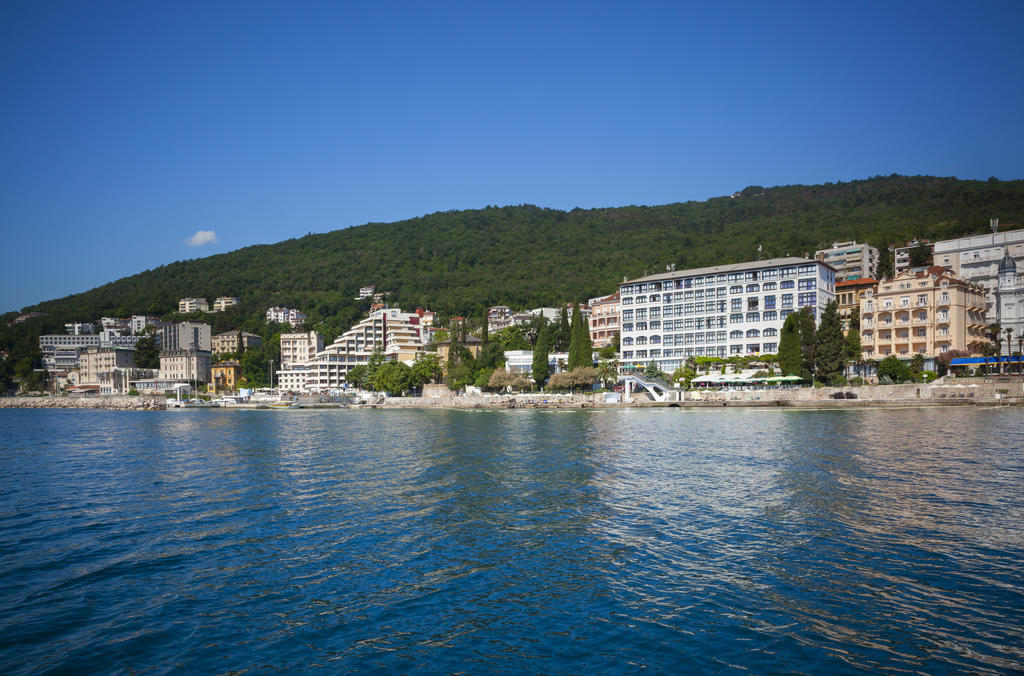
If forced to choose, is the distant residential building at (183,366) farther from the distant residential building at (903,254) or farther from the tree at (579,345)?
the distant residential building at (903,254)

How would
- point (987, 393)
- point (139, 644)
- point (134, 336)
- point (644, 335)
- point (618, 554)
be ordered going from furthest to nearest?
point (134, 336) → point (644, 335) → point (987, 393) → point (618, 554) → point (139, 644)

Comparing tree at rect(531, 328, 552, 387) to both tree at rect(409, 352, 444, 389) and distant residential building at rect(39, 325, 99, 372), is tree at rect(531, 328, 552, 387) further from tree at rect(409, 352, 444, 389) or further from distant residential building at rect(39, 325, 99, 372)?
distant residential building at rect(39, 325, 99, 372)

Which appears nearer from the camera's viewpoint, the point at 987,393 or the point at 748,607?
the point at 748,607

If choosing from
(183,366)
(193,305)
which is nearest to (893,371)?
(183,366)

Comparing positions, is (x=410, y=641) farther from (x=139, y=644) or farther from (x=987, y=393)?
(x=987, y=393)

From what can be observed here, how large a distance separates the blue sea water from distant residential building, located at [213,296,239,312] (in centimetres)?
17229

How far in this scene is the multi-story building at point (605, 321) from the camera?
9981cm

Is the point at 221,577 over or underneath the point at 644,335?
underneath

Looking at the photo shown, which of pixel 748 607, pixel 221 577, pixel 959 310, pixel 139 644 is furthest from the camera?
pixel 959 310

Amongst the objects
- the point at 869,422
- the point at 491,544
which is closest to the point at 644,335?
the point at 869,422

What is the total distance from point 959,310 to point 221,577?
Result: 7678 centimetres

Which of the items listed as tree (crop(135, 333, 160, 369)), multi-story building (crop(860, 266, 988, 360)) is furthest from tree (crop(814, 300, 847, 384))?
tree (crop(135, 333, 160, 369))


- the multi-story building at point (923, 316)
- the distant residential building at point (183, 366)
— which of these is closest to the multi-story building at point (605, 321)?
the multi-story building at point (923, 316)

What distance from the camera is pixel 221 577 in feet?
42.4
